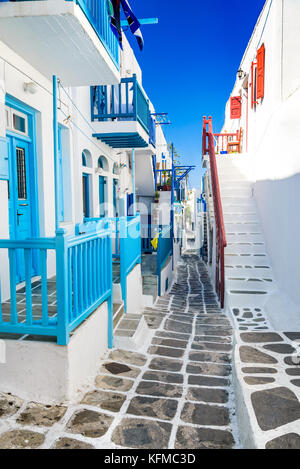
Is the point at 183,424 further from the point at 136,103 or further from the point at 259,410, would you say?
the point at 136,103

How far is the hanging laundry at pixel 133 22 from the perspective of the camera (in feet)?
16.7

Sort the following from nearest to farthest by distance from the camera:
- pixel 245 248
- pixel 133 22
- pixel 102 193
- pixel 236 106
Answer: pixel 133 22, pixel 245 248, pixel 102 193, pixel 236 106

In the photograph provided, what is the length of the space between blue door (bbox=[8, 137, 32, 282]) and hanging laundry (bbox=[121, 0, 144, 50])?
2543 millimetres

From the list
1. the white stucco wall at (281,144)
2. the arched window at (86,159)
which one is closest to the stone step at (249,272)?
the white stucco wall at (281,144)

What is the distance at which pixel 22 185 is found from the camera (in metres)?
5.13

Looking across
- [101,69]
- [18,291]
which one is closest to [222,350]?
[18,291]

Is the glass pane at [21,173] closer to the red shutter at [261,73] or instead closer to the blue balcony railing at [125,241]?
the blue balcony railing at [125,241]

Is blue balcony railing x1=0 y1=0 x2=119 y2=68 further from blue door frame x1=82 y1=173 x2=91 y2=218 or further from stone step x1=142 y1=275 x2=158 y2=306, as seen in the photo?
stone step x1=142 y1=275 x2=158 y2=306

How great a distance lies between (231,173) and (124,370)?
7.63 metres

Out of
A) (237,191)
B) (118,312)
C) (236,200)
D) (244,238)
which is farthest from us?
(237,191)

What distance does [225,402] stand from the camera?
10.6 feet

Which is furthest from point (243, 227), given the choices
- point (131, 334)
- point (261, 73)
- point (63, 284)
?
point (63, 284)

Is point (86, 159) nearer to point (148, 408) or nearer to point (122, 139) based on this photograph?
point (122, 139)

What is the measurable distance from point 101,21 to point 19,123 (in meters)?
2.01
